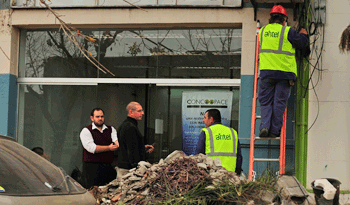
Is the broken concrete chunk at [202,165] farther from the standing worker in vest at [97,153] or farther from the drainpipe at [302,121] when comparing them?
the drainpipe at [302,121]

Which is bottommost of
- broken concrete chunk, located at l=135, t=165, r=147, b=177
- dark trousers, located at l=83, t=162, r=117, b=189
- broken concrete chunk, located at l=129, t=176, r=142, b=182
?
dark trousers, located at l=83, t=162, r=117, b=189

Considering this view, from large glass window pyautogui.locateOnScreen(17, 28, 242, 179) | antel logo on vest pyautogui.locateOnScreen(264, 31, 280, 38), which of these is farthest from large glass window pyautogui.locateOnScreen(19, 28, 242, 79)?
antel logo on vest pyautogui.locateOnScreen(264, 31, 280, 38)

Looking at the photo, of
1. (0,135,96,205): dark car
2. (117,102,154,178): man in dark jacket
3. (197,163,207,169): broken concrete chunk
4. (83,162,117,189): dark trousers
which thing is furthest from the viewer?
(83,162,117,189): dark trousers

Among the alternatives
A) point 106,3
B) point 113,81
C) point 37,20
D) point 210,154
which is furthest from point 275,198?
point 37,20

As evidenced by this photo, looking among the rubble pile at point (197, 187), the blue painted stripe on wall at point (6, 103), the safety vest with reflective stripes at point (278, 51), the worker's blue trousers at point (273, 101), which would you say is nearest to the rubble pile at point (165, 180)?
the rubble pile at point (197, 187)

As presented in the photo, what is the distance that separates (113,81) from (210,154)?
132 inches

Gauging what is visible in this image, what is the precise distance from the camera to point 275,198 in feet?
18.2

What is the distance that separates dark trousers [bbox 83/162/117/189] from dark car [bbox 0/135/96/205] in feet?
12.7

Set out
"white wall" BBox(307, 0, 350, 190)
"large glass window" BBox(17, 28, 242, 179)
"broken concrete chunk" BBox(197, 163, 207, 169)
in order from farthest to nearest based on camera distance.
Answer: "large glass window" BBox(17, 28, 242, 179) → "white wall" BBox(307, 0, 350, 190) → "broken concrete chunk" BBox(197, 163, 207, 169)

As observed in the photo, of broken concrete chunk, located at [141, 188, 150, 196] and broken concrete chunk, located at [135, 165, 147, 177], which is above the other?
broken concrete chunk, located at [135, 165, 147, 177]

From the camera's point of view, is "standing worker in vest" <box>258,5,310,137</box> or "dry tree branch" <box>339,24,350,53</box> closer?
"standing worker in vest" <box>258,5,310,137</box>

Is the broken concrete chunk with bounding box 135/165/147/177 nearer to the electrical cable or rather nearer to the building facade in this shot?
the building facade

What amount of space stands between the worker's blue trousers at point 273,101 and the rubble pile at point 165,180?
122 centimetres

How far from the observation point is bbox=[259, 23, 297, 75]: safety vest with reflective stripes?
698 cm
